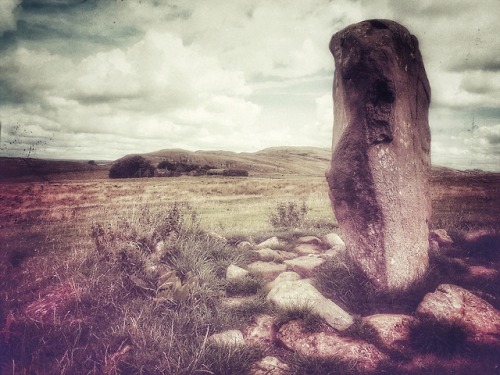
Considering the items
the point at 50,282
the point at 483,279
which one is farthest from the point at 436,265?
the point at 50,282

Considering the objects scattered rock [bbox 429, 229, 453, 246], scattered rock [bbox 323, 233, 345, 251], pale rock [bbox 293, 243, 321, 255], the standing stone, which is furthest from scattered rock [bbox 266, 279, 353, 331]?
scattered rock [bbox 429, 229, 453, 246]

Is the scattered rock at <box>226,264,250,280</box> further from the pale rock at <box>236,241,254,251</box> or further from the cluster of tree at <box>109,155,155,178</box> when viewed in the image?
the cluster of tree at <box>109,155,155,178</box>

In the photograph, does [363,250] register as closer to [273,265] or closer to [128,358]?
[273,265]

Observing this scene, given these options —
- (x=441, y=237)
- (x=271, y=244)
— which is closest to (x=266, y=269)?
(x=271, y=244)

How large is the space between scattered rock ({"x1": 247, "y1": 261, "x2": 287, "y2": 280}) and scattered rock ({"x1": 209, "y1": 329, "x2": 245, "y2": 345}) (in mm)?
1890

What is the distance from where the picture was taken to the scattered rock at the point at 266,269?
19.9 feet

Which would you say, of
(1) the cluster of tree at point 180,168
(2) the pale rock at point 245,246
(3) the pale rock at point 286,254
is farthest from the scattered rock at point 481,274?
(1) the cluster of tree at point 180,168

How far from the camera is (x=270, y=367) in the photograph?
3.63m

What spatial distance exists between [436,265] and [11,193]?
23068 millimetres

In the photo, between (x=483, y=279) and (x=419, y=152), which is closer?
(x=483, y=279)

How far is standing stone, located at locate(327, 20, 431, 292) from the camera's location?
16.1 feet

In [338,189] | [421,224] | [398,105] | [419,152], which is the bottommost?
[421,224]

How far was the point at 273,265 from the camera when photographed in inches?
252

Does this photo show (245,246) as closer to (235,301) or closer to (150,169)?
(235,301)
